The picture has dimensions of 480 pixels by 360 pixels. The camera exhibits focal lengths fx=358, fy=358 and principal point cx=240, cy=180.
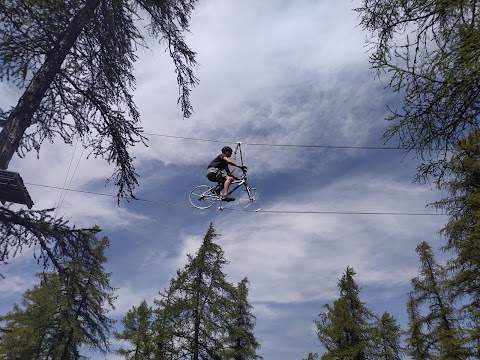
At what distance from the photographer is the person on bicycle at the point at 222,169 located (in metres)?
10.9

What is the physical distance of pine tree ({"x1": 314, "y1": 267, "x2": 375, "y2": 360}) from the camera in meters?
21.0

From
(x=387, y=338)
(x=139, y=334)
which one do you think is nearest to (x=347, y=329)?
(x=387, y=338)

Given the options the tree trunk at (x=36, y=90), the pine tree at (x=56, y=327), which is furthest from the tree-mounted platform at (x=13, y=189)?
the pine tree at (x=56, y=327)

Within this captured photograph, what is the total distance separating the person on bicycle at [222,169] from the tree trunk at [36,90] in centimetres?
480

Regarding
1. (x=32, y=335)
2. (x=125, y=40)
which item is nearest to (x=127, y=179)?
(x=125, y=40)

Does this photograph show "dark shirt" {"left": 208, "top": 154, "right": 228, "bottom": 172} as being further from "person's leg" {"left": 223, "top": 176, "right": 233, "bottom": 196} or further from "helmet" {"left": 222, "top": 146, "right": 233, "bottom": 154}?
"person's leg" {"left": 223, "top": 176, "right": 233, "bottom": 196}

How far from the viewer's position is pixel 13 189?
746 centimetres

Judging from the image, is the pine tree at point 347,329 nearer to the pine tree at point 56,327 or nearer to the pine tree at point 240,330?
the pine tree at point 240,330

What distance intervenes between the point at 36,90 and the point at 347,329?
69.2ft

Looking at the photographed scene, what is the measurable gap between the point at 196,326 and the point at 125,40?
16.9 meters

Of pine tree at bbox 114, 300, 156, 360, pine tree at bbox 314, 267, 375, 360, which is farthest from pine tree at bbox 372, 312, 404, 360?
pine tree at bbox 114, 300, 156, 360

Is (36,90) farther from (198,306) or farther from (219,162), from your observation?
(198,306)

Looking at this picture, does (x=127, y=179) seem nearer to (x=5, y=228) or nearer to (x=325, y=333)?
(x=5, y=228)

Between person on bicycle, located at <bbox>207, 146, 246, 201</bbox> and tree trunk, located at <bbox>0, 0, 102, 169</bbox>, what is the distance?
4804 millimetres
